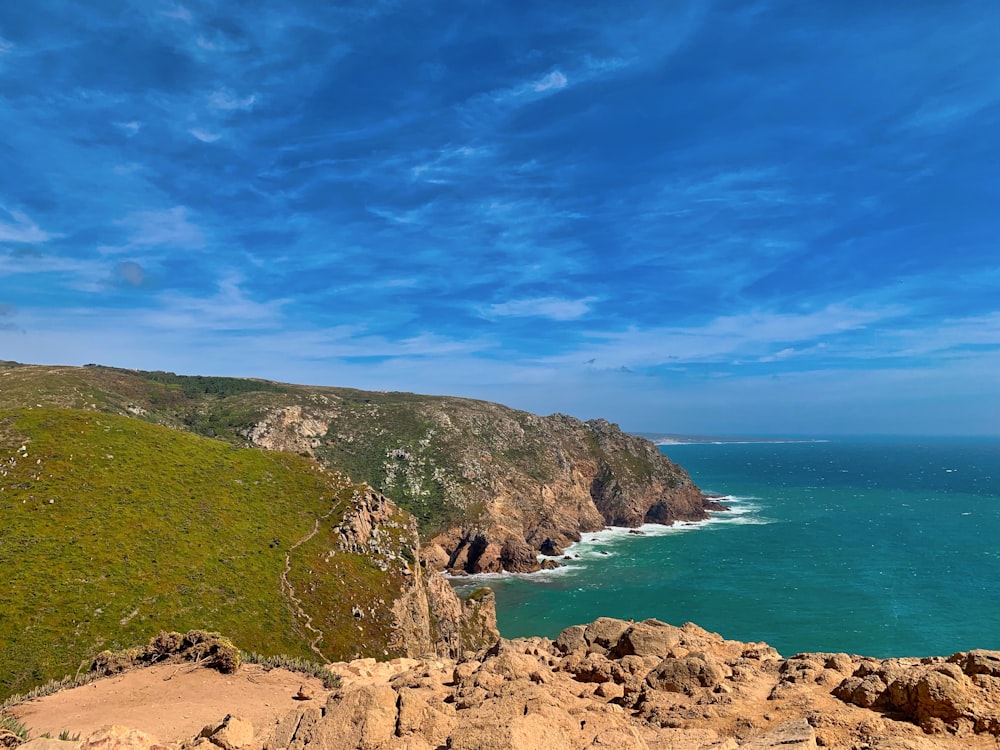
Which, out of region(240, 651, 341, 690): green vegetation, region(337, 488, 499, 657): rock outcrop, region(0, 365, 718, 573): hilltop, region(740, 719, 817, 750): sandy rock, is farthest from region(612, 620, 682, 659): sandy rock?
region(0, 365, 718, 573): hilltop

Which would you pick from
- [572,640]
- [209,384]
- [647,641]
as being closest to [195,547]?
[572,640]

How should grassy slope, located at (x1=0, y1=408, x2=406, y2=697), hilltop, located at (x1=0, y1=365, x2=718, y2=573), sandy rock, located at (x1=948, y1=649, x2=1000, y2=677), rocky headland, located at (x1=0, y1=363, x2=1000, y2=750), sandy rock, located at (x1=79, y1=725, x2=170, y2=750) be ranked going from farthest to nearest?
hilltop, located at (x1=0, y1=365, x2=718, y2=573) → grassy slope, located at (x1=0, y1=408, x2=406, y2=697) → sandy rock, located at (x1=948, y1=649, x2=1000, y2=677) → rocky headland, located at (x1=0, y1=363, x2=1000, y2=750) → sandy rock, located at (x1=79, y1=725, x2=170, y2=750)

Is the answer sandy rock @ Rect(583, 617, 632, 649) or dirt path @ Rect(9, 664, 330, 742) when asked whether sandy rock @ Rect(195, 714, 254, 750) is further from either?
sandy rock @ Rect(583, 617, 632, 649)

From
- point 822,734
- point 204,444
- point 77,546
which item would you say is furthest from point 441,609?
point 822,734

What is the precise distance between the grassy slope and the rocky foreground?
1373 inches

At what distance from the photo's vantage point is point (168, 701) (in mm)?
22578

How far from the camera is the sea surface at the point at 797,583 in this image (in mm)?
72000

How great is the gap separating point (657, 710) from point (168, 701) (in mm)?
20531

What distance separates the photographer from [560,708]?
1362cm

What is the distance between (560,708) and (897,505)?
203210mm

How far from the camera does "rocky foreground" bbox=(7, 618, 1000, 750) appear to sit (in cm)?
1127

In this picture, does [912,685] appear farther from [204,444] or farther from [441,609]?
[204,444]

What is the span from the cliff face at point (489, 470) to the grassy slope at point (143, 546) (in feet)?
164

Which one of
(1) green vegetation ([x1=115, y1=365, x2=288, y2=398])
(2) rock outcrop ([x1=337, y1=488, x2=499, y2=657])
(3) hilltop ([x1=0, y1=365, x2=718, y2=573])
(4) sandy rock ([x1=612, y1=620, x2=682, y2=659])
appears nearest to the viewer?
(4) sandy rock ([x1=612, y1=620, x2=682, y2=659])
